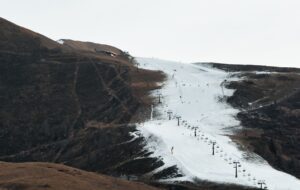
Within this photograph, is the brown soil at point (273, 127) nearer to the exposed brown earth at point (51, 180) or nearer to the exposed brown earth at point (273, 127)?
the exposed brown earth at point (273, 127)

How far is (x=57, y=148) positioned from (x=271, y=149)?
207ft

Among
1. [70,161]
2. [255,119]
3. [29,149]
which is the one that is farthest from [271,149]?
[29,149]

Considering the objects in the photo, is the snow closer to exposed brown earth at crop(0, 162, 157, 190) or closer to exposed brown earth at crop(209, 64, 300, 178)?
exposed brown earth at crop(209, 64, 300, 178)

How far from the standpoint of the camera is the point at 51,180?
10931 centimetres

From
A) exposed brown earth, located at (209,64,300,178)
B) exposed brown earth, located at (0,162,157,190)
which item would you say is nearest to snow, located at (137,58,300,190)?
exposed brown earth, located at (209,64,300,178)

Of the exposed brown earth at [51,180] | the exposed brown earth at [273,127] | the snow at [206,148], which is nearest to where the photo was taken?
the exposed brown earth at [51,180]

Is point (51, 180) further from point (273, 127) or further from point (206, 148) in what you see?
point (273, 127)

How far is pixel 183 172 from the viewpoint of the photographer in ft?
422

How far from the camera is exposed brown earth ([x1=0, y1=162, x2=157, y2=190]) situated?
342 ft

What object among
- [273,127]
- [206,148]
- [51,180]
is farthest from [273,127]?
[51,180]

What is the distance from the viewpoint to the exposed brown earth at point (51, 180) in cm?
10438

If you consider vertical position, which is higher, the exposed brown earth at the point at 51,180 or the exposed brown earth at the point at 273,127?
the exposed brown earth at the point at 273,127

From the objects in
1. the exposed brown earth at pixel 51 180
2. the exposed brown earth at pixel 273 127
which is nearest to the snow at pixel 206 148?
the exposed brown earth at pixel 273 127

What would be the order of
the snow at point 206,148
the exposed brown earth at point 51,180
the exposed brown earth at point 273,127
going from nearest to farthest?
the exposed brown earth at point 51,180, the snow at point 206,148, the exposed brown earth at point 273,127
